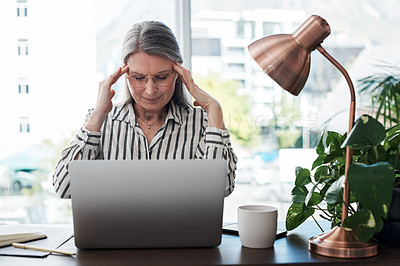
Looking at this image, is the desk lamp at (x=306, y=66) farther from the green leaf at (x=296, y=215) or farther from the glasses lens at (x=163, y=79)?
the glasses lens at (x=163, y=79)

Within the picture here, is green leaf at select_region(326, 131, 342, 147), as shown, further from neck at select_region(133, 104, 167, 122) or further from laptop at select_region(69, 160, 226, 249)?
neck at select_region(133, 104, 167, 122)

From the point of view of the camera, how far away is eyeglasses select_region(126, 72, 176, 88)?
6.54ft

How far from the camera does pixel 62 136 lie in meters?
3.32

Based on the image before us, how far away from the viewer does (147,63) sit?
78.8 inches

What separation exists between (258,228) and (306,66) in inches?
18.3

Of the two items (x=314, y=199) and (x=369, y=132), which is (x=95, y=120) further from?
(x=369, y=132)

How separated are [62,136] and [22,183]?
0.42m

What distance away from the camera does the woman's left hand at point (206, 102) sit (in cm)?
198

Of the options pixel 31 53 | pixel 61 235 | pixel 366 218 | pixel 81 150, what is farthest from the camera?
pixel 31 53

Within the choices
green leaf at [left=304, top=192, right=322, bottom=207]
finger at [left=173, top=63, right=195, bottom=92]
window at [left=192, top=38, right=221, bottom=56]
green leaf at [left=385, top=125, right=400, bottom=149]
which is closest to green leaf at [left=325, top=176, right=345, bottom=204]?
green leaf at [left=304, top=192, right=322, bottom=207]

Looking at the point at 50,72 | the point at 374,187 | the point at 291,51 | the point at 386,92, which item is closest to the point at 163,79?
the point at 291,51

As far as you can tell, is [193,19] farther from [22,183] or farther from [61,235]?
[61,235]

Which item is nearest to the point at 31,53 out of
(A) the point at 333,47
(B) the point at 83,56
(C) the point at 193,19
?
(B) the point at 83,56

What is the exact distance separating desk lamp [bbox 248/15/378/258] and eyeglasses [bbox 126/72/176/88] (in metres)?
0.65
